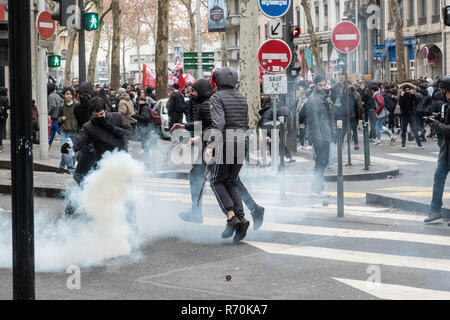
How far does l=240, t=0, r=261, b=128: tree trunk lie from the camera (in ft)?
70.4

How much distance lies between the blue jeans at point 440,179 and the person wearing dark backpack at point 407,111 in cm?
1394

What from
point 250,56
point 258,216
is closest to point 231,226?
point 258,216

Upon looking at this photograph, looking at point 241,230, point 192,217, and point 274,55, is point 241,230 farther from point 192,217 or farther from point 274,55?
point 274,55

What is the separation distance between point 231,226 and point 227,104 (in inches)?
50.1

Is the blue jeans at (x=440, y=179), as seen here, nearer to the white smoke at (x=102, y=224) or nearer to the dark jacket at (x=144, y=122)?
the white smoke at (x=102, y=224)

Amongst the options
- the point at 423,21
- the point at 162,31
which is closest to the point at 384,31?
the point at 423,21

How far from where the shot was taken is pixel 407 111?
24266 mm

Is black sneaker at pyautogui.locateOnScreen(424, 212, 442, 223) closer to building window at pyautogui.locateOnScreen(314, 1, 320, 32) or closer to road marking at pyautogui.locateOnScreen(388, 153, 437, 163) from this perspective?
road marking at pyautogui.locateOnScreen(388, 153, 437, 163)

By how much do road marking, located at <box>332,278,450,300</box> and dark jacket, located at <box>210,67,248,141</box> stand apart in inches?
105

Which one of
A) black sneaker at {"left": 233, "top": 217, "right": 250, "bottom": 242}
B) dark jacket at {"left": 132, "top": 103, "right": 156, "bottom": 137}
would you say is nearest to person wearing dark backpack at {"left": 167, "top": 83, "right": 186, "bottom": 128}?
dark jacket at {"left": 132, "top": 103, "right": 156, "bottom": 137}

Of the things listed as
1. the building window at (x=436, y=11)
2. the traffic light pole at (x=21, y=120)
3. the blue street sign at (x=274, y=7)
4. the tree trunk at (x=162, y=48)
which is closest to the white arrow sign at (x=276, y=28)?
the blue street sign at (x=274, y=7)

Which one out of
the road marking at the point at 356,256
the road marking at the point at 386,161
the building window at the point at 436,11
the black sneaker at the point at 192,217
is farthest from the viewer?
the building window at the point at 436,11

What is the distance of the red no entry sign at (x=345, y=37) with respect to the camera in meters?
15.7
